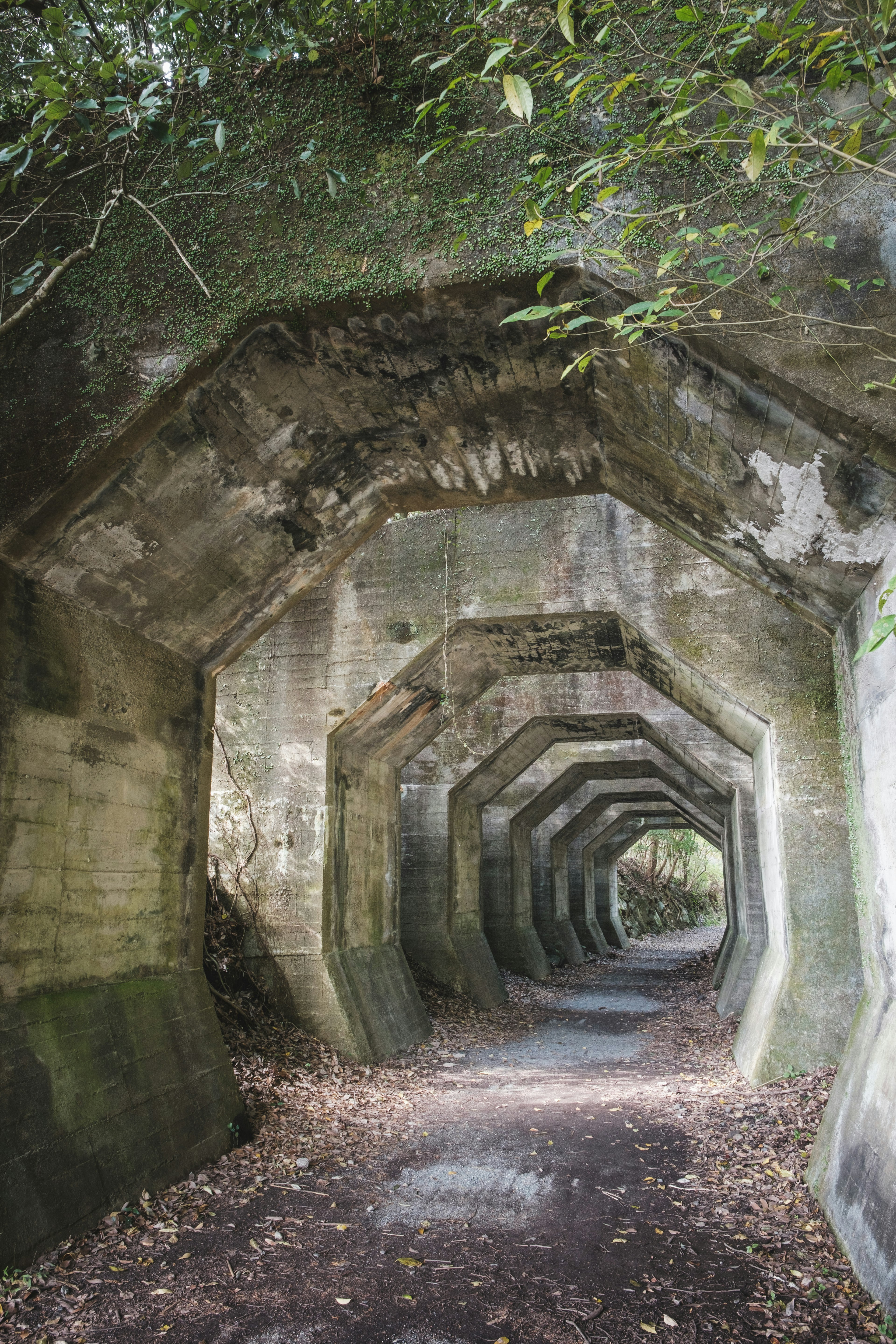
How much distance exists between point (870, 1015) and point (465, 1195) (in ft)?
8.20

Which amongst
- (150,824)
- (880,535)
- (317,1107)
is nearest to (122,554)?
(150,824)

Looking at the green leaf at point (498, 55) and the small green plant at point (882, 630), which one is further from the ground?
the green leaf at point (498, 55)

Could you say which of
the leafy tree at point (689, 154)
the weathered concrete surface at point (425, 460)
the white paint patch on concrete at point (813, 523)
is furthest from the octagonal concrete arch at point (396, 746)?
the leafy tree at point (689, 154)

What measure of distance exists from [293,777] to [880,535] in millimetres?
6914

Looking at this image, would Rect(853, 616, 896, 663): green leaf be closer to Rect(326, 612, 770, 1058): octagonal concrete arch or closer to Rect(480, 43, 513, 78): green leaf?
Rect(480, 43, 513, 78): green leaf

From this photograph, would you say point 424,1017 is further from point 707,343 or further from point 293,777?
point 707,343

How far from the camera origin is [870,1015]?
4.50 m

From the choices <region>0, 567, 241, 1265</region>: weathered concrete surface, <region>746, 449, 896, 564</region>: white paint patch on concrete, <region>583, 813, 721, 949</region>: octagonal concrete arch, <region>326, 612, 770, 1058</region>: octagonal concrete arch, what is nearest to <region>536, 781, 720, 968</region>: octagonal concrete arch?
<region>583, 813, 721, 949</region>: octagonal concrete arch

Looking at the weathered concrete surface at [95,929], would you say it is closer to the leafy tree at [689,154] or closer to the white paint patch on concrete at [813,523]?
the leafy tree at [689,154]

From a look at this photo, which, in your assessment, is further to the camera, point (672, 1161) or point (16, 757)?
point (672, 1161)

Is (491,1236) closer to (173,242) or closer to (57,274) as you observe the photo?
(173,242)

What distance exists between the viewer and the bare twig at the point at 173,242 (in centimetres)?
447

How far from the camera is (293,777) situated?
9.67 metres

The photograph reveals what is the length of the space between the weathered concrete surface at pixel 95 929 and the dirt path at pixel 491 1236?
32cm
